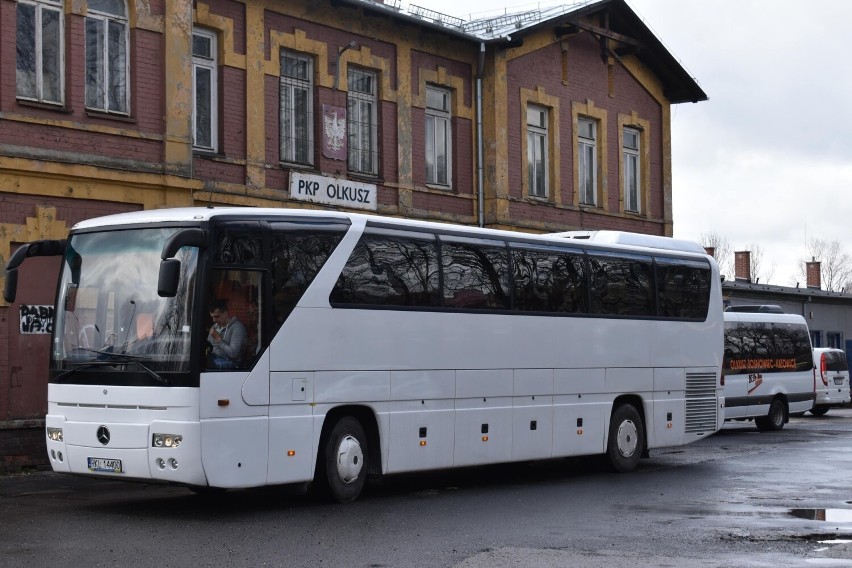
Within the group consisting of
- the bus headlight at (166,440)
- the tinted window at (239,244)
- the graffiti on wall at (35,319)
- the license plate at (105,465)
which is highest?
the tinted window at (239,244)

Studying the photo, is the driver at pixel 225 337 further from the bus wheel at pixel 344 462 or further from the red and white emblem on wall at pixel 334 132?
the red and white emblem on wall at pixel 334 132

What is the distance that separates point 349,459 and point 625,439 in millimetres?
6057

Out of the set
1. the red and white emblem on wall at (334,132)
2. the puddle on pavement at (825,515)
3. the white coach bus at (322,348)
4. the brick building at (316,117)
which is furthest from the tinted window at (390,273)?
the red and white emblem on wall at (334,132)

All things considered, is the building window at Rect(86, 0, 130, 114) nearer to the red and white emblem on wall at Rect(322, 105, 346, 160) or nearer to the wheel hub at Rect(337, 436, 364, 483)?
the red and white emblem on wall at Rect(322, 105, 346, 160)

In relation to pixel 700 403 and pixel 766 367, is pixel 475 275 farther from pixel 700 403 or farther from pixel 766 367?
pixel 766 367

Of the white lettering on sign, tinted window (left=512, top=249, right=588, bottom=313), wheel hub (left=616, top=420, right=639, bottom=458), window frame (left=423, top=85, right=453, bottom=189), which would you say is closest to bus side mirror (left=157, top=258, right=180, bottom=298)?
tinted window (left=512, top=249, right=588, bottom=313)

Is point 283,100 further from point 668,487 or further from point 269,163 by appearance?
point 668,487

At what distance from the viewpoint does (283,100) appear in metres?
23.7

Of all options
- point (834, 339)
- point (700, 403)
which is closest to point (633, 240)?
point (700, 403)

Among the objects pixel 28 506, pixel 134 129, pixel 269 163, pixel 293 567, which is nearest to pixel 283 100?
pixel 269 163

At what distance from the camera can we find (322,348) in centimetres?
1410

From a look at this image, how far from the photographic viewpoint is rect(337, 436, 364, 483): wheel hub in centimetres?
1430

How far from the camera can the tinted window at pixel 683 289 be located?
19953 millimetres

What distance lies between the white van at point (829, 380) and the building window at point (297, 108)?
62.3 ft
